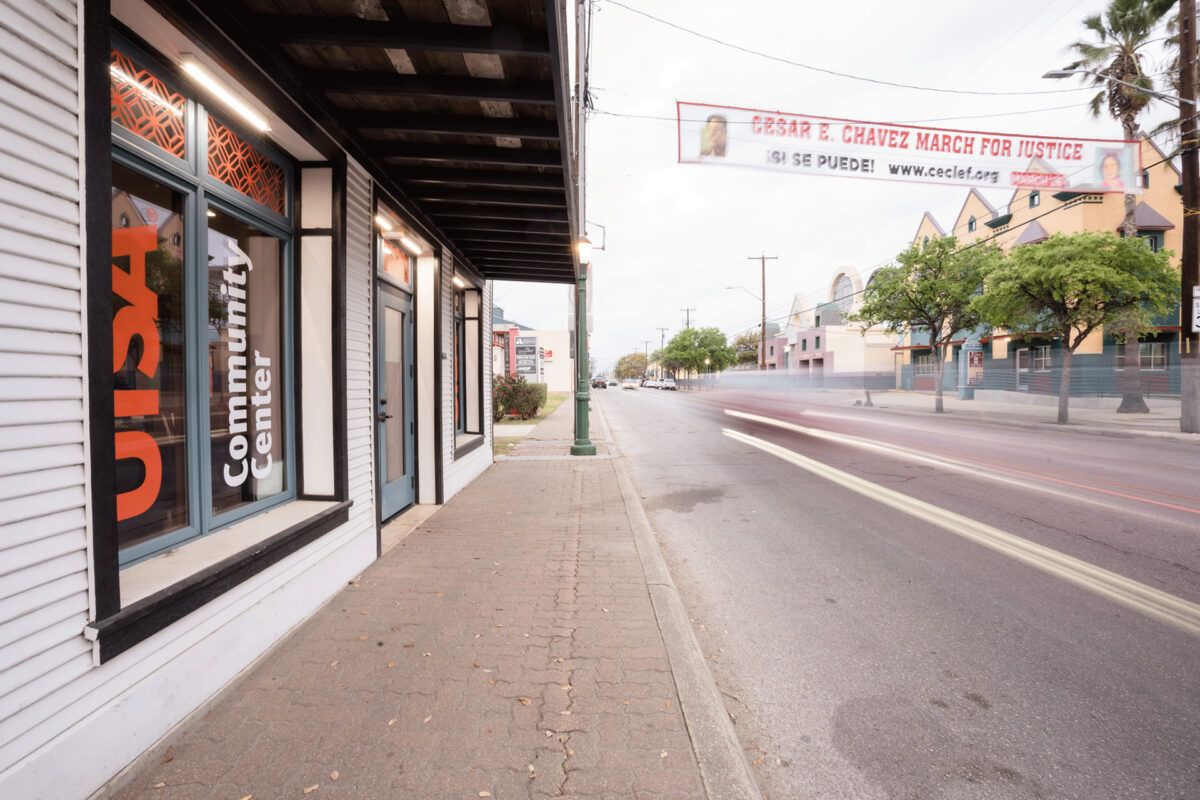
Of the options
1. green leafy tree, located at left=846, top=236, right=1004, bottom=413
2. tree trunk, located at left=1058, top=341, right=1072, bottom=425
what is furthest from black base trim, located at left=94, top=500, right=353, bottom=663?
Result: green leafy tree, located at left=846, top=236, right=1004, bottom=413

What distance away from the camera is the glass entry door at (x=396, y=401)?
18.6 ft

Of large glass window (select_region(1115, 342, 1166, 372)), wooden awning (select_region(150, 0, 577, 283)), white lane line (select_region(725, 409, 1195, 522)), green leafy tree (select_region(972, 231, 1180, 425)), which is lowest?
white lane line (select_region(725, 409, 1195, 522))

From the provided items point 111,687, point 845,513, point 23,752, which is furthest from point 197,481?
point 845,513

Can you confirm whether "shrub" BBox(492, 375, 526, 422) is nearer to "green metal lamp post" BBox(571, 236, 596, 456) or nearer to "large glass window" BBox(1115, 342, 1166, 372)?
"green metal lamp post" BBox(571, 236, 596, 456)

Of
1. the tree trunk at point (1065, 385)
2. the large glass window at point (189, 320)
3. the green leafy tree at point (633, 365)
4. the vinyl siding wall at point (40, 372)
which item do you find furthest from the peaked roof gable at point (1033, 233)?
the green leafy tree at point (633, 365)

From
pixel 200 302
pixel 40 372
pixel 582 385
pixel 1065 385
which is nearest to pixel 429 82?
pixel 200 302

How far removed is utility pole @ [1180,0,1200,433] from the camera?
1421cm

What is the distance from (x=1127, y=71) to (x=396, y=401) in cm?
2678

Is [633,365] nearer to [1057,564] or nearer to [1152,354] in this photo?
[1152,354]

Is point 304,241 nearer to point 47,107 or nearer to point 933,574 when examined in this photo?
point 47,107

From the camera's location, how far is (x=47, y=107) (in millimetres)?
2045

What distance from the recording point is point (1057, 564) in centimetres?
471

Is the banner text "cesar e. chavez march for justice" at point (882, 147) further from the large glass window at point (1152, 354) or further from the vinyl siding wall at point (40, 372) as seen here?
the large glass window at point (1152, 354)

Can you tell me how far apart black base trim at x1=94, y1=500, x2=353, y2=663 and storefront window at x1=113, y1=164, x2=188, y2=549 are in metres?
0.40
